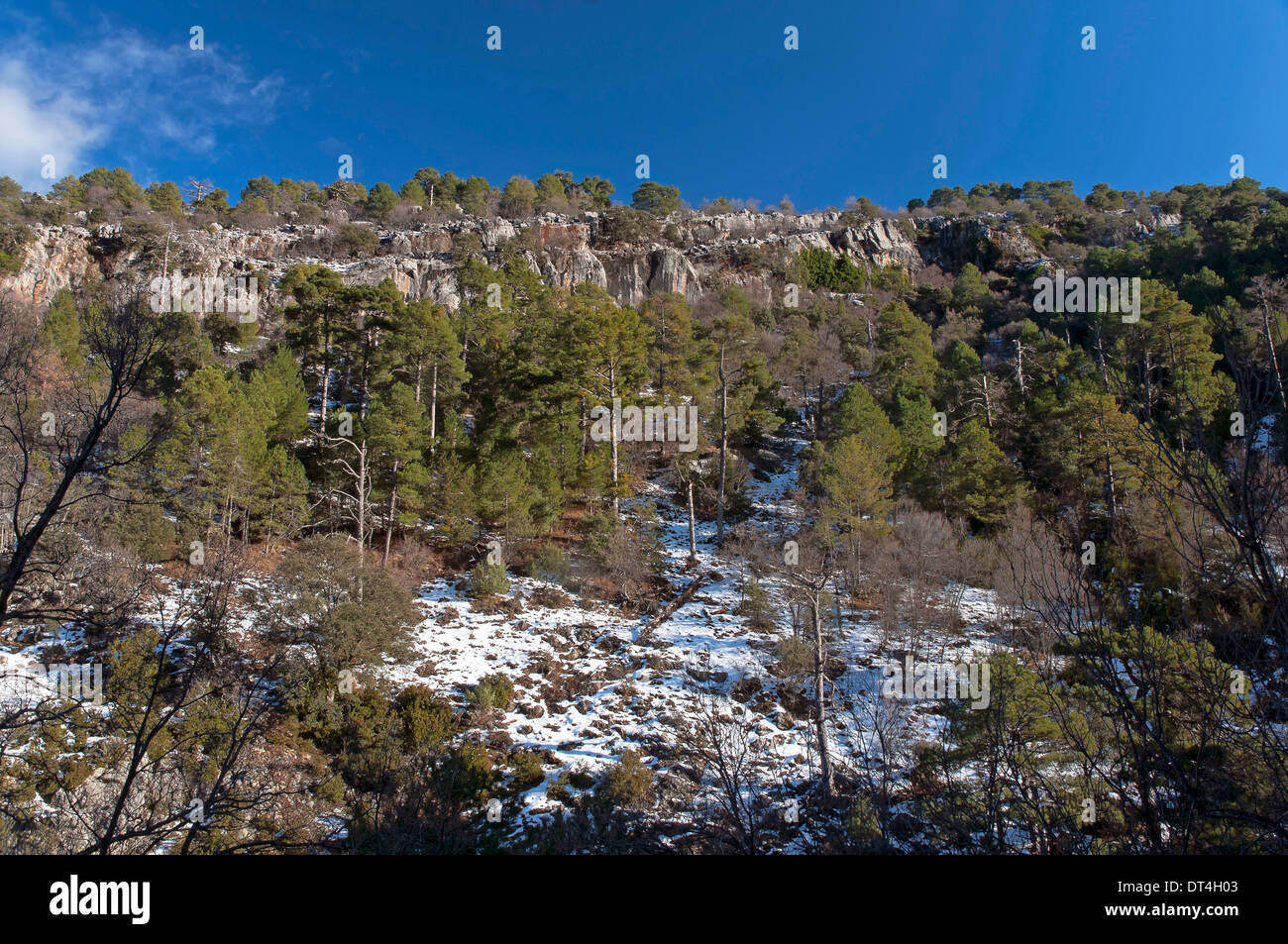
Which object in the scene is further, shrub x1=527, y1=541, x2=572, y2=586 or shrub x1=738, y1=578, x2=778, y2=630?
shrub x1=527, y1=541, x2=572, y2=586

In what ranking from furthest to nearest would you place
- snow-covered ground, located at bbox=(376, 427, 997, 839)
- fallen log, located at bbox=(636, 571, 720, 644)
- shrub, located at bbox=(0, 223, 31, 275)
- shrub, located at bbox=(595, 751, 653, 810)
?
shrub, located at bbox=(0, 223, 31, 275) → fallen log, located at bbox=(636, 571, 720, 644) → snow-covered ground, located at bbox=(376, 427, 997, 839) → shrub, located at bbox=(595, 751, 653, 810)

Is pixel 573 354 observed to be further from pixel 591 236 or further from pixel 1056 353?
pixel 591 236

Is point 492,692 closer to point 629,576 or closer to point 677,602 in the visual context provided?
point 629,576

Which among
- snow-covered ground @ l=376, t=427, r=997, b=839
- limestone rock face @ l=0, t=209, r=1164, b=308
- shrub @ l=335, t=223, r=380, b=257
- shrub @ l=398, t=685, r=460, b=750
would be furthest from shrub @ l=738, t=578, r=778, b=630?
shrub @ l=335, t=223, r=380, b=257

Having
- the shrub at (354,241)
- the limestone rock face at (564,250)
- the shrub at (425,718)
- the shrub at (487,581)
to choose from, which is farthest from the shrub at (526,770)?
the shrub at (354,241)

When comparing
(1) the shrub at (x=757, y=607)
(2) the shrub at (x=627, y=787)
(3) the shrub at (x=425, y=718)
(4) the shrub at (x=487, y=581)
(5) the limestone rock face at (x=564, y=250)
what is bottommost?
(2) the shrub at (x=627, y=787)

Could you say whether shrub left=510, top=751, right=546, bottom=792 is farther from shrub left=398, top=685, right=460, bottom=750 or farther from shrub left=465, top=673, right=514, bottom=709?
shrub left=465, top=673, right=514, bottom=709

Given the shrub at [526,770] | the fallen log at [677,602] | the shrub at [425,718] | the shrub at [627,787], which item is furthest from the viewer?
the fallen log at [677,602]

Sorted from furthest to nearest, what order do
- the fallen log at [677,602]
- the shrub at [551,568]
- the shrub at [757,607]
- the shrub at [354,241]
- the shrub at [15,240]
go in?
the shrub at [354,241] < the shrub at [15,240] < the shrub at [551,568] < the shrub at [757,607] < the fallen log at [677,602]

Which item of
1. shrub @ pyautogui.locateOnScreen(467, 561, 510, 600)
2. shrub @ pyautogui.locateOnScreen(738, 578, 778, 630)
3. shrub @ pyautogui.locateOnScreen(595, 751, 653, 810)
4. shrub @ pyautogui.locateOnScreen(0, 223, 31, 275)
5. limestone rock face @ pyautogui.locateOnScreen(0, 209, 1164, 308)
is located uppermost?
limestone rock face @ pyautogui.locateOnScreen(0, 209, 1164, 308)

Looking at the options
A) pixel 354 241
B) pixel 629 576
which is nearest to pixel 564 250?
pixel 354 241

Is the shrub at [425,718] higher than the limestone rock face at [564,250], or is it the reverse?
the limestone rock face at [564,250]

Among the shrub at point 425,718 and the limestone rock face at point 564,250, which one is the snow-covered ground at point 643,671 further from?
the limestone rock face at point 564,250
